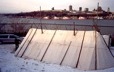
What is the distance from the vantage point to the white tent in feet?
44.1

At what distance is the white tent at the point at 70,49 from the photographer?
13430mm

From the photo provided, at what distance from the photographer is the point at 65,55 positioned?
14391 millimetres

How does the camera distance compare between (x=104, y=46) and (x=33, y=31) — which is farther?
(x=33, y=31)

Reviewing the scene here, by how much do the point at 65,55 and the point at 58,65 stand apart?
88cm

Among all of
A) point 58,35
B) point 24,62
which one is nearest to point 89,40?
point 58,35

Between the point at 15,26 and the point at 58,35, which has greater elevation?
the point at 58,35

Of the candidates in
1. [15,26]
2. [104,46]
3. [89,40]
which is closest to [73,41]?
[89,40]

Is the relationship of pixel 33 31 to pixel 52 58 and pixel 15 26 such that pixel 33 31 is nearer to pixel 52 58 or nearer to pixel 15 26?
pixel 52 58

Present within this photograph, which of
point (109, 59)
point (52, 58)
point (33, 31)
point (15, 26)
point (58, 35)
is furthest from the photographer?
point (15, 26)

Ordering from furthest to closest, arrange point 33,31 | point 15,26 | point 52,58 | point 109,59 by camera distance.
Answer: point 15,26 < point 33,31 < point 52,58 < point 109,59

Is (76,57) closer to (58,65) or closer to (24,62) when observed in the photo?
(58,65)

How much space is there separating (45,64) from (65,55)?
130cm

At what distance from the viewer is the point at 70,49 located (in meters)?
14.7

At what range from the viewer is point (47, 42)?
53.1ft
